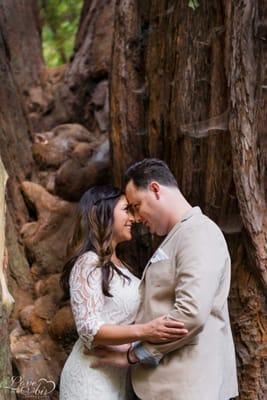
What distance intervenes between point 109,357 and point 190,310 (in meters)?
0.50

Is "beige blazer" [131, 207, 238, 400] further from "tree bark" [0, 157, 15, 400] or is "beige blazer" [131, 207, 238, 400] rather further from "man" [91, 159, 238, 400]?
"tree bark" [0, 157, 15, 400]

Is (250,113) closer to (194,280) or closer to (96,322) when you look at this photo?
(194,280)

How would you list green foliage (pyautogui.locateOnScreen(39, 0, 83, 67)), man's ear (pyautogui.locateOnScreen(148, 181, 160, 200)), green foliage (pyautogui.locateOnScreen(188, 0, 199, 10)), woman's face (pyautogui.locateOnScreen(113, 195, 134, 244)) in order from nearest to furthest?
man's ear (pyautogui.locateOnScreen(148, 181, 160, 200))
woman's face (pyautogui.locateOnScreen(113, 195, 134, 244))
green foliage (pyautogui.locateOnScreen(188, 0, 199, 10))
green foliage (pyautogui.locateOnScreen(39, 0, 83, 67))

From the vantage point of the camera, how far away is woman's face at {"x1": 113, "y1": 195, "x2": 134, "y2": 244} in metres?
2.32

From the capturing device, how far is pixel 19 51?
516 cm

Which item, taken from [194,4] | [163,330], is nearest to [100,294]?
[163,330]

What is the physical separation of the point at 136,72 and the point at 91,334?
5.91ft

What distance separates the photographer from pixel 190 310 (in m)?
1.83

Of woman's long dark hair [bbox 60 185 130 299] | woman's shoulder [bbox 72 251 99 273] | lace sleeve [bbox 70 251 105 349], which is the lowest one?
lace sleeve [bbox 70 251 105 349]

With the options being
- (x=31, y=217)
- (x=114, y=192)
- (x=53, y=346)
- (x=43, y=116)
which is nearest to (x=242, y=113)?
(x=114, y=192)

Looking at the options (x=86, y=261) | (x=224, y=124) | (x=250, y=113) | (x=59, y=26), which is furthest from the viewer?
(x=59, y=26)

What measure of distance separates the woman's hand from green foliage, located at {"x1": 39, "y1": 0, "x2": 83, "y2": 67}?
5415mm
